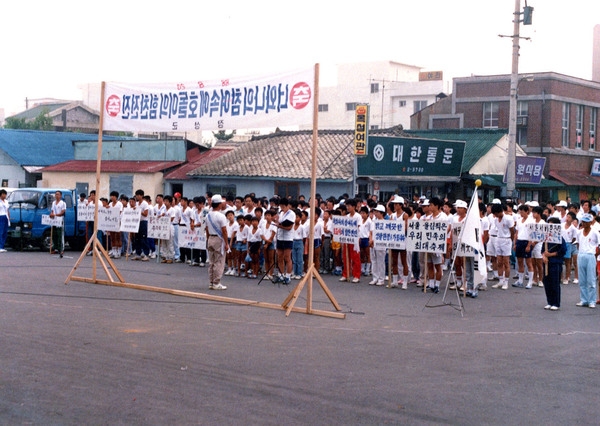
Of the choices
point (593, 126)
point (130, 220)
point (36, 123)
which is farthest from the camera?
point (36, 123)

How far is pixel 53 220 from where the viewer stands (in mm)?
24000

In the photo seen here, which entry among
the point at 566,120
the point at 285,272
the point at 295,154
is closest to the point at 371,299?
the point at 285,272

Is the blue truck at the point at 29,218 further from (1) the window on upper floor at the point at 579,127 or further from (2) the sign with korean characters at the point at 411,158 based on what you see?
(1) the window on upper floor at the point at 579,127

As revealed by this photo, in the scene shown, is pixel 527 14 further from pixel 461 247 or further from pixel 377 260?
pixel 461 247

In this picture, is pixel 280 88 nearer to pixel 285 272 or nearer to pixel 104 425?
pixel 285 272

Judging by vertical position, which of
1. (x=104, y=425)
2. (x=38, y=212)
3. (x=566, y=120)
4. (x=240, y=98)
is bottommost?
(x=104, y=425)

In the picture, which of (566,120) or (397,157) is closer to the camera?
(397,157)

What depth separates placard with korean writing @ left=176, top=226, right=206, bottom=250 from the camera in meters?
21.2

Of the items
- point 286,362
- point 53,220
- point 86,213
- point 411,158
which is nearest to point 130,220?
point 86,213

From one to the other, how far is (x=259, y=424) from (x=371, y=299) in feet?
29.4

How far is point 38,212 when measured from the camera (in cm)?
2481

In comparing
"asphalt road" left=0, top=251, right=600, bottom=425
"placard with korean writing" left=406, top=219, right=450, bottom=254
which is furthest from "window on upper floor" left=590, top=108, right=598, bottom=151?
"asphalt road" left=0, top=251, right=600, bottom=425

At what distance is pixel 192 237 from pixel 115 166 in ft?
66.4

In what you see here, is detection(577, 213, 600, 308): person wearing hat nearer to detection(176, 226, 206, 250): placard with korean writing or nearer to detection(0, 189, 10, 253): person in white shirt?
detection(176, 226, 206, 250): placard with korean writing
